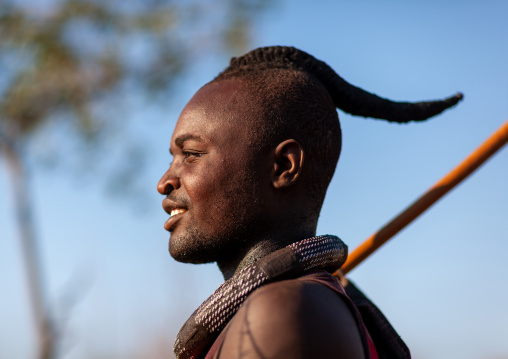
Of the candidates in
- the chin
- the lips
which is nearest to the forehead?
the lips

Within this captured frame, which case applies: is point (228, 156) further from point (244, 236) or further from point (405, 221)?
point (405, 221)

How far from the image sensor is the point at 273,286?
2.28 meters

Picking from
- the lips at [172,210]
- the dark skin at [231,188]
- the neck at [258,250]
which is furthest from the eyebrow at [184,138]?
the neck at [258,250]

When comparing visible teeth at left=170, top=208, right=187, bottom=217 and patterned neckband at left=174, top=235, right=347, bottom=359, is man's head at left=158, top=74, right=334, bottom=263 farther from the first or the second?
patterned neckband at left=174, top=235, right=347, bottom=359

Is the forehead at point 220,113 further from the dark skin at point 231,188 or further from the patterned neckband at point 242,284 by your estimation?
the patterned neckband at point 242,284

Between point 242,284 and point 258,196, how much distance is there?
418 mm

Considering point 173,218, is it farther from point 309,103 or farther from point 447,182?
point 447,182

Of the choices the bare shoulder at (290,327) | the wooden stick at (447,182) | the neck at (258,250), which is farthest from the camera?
the wooden stick at (447,182)

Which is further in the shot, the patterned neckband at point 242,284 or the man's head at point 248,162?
the man's head at point 248,162

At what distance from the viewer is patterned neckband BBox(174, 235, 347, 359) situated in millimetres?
2482

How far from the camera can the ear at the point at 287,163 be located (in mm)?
2805

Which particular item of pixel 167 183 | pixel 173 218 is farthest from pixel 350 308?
pixel 167 183

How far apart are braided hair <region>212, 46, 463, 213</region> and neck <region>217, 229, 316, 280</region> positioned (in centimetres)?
26

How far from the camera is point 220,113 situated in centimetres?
288
